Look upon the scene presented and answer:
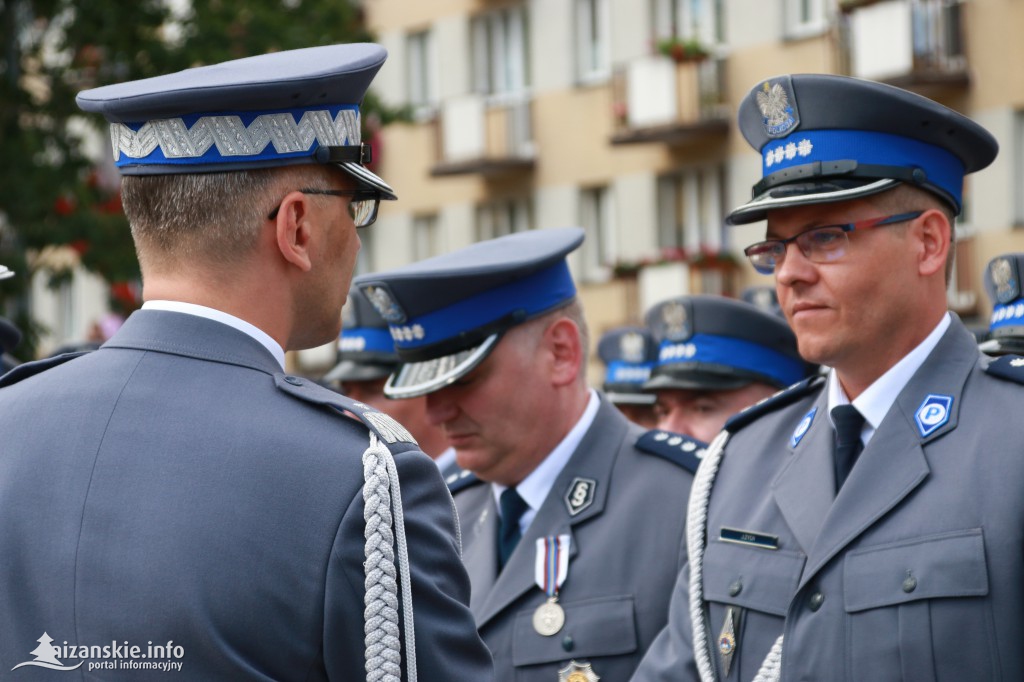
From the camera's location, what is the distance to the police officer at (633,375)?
8.23 m

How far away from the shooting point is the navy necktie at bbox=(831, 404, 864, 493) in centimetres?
381

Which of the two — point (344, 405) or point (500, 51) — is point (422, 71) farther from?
point (344, 405)

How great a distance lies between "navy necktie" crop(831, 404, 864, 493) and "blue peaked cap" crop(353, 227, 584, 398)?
59.1 inches

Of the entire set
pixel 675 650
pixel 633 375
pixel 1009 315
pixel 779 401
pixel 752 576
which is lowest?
pixel 675 650

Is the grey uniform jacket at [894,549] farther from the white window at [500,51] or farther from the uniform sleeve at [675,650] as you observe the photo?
the white window at [500,51]

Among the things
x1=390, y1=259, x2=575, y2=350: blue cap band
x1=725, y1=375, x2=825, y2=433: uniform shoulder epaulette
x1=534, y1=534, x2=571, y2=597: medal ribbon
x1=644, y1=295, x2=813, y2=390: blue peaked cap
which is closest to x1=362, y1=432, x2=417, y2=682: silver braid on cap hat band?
x1=725, y1=375, x2=825, y2=433: uniform shoulder epaulette

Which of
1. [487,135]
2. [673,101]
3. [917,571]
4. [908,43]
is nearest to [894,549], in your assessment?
[917,571]

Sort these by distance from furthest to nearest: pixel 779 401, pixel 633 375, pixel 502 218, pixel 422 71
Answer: pixel 422 71, pixel 502 218, pixel 633 375, pixel 779 401

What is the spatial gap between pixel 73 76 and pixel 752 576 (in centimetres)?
1292

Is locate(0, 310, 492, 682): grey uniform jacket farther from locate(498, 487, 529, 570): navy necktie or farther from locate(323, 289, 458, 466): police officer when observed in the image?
locate(323, 289, 458, 466): police officer

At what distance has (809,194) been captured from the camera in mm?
3742

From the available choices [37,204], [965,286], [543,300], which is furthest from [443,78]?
[543,300]

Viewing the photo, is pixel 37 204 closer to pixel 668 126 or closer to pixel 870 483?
pixel 668 126

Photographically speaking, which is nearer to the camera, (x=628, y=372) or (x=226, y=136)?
(x=226, y=136)
